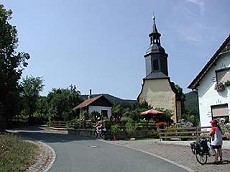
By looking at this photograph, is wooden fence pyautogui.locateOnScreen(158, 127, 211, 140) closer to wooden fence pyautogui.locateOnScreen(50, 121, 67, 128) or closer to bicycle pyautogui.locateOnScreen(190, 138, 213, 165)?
bicycle pyautogui.locateOnScreen(190, 138, 213, 165)

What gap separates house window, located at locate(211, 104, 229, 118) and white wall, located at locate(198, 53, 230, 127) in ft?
0.88

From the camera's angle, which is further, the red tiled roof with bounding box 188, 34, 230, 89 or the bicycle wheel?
the red tiled roof with bounding box 188, 34, 230, 89

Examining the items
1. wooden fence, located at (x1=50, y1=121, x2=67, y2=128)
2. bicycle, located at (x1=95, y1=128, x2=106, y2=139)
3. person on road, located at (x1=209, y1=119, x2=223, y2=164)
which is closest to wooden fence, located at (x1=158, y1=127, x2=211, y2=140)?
bicycle, located at (x1=95, y1=128, x2=106, y2=139)

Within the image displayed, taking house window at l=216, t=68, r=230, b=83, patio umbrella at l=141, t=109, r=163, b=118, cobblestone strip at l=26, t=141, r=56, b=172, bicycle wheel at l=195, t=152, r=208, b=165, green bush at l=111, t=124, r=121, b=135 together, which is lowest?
cobblestone strip at l=26, t=141, r=56, b=172

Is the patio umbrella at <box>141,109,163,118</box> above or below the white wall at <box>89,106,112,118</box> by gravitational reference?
below

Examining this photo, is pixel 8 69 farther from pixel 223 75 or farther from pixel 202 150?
pixel 202 150

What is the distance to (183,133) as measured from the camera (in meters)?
24.4

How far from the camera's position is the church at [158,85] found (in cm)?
6159

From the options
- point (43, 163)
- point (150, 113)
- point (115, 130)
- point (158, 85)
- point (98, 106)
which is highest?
point (158, 85)

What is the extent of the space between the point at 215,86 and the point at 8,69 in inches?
890

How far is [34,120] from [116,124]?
38.1m

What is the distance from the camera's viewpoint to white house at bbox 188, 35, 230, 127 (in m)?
26.1

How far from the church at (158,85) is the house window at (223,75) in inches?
1344

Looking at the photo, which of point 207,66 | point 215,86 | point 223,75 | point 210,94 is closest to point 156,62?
point 207,66
